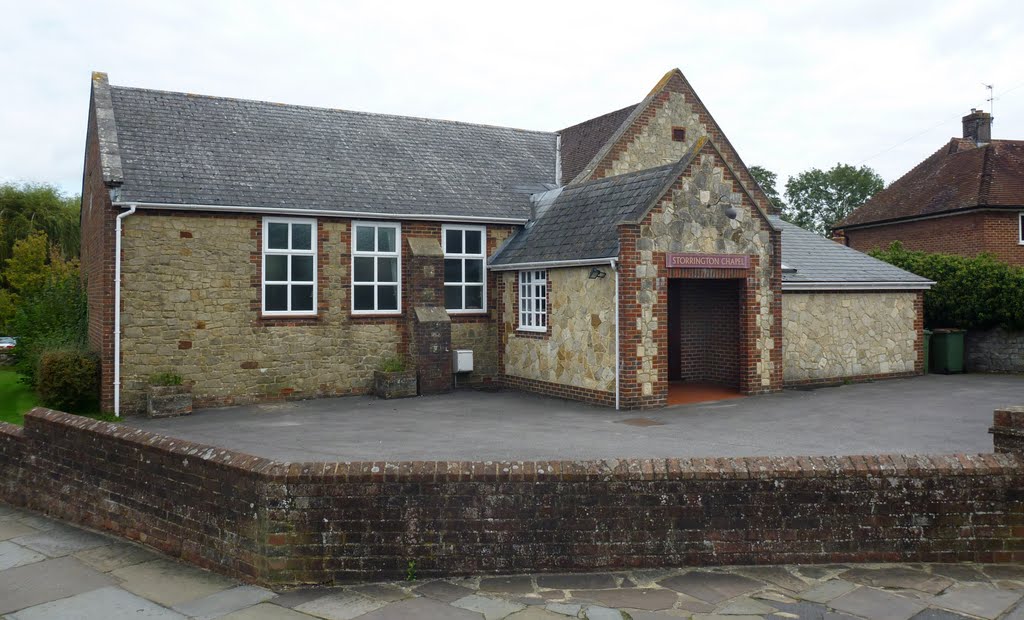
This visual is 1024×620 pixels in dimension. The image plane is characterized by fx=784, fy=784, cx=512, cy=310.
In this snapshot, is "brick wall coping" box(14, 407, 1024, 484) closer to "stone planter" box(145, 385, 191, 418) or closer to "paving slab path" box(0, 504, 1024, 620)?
"paving slab path" box(0, 504, 1024, 620)

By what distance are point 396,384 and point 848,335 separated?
11158 millimetres

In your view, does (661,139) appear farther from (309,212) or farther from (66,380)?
(66,380)

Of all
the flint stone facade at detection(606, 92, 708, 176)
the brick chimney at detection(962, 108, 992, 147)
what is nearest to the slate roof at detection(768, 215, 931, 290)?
the flint stone facade at detection(606, 92, 708, 176)

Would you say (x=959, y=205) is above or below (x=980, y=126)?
below

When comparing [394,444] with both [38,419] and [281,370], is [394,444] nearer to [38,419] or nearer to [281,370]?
[38,419]

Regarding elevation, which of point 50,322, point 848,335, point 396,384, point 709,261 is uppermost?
point 709,261

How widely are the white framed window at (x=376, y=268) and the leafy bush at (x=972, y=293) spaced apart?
15367 mm

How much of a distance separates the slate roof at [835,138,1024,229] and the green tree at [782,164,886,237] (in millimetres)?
39194

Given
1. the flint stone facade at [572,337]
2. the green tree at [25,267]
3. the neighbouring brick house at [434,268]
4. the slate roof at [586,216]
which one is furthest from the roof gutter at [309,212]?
the green tree at [25,267]

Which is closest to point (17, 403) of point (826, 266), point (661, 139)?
point (661, 139)

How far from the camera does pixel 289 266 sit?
17.0m

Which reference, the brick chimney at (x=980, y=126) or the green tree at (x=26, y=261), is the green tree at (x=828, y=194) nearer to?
the brick chimney at (x=980, y=126)

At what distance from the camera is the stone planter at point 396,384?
681 inches

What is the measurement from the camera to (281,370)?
55.6ft
